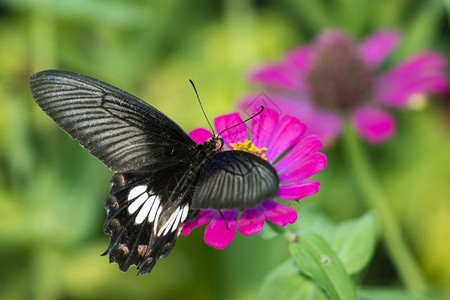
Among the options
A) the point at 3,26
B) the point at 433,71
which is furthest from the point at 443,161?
the point at 3,26

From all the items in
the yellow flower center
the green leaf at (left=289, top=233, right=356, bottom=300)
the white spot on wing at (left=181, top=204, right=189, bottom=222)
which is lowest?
the green leaf at (left=289, top=233, right=356, bottom=300)

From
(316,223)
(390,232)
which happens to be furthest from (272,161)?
(390,232)

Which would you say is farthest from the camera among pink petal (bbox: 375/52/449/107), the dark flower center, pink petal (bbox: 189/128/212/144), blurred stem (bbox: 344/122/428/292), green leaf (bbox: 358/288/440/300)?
the dark flower center

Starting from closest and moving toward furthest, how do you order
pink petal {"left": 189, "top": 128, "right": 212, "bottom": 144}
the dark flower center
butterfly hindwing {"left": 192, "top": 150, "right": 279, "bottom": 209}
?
butterfly hindwing {"left": 192, "top": 150, "right": 279, "bottom": 209}
pink petal {"left": 189, "top": 128, "right": 212, "bottom": 144}
the dark flower center

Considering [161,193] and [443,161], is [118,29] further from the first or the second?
[161,193]

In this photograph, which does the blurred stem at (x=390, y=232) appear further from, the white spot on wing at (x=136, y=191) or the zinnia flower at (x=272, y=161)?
the white spot on wing at (x=136, y=191)

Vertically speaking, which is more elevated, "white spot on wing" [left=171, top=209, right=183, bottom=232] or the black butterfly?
the black butterfly

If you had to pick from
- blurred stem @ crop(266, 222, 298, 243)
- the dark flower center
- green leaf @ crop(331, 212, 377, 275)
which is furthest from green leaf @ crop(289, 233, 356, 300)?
the dark flower center

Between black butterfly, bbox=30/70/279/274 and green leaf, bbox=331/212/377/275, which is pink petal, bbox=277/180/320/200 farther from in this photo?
green leaf, bbox=331/212/377/275

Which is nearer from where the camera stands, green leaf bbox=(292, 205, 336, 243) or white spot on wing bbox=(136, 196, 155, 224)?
white spot on wing bbox=(136, 196, 155, 224)
